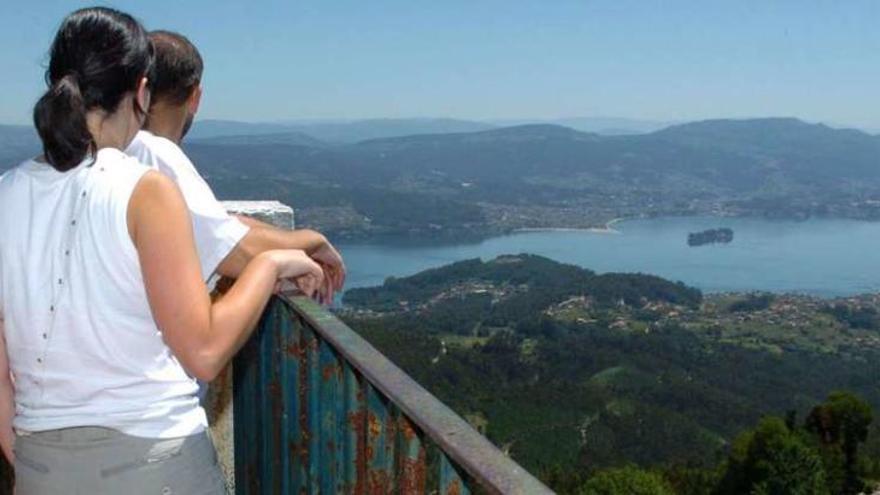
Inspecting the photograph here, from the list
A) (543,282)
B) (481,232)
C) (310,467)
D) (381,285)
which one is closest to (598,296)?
(543,282)

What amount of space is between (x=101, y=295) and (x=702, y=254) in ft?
457

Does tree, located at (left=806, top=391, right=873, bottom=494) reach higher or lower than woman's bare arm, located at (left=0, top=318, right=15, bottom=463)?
lower

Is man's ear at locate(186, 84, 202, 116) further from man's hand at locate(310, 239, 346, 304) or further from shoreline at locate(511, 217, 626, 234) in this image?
shoreline at locate(511, 217, 626, 234)

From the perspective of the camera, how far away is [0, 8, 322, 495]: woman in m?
1.67

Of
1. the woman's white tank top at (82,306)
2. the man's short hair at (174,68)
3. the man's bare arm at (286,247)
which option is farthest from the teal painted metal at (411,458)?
the man's short hair at (174,68)

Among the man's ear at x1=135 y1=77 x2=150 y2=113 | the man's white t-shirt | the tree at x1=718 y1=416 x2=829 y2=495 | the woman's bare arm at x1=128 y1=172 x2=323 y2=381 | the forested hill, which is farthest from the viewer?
the forested hill

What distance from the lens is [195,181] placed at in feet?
7.15

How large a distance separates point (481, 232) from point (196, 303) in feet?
502

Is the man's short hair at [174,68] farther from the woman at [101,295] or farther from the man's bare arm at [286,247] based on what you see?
the woman at [101,295]

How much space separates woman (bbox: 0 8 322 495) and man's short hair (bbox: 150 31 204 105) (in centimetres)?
54

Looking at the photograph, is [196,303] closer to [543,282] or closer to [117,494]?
[117,494]

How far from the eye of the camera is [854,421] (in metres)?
39.3

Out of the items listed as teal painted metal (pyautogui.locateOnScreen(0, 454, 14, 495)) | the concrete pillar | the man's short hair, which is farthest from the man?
teal painted metal (pyautogui.locateOnScreen(0, 454, 14, 495))

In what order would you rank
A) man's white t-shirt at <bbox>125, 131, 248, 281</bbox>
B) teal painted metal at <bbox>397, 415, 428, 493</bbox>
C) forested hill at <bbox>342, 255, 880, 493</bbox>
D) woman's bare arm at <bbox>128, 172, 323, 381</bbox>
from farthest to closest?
1. forested hill at <bbox>342, 255, 880, 493</bbox>
2. man's white t-shirt at <bbox>125, 131, 248, 281</bbox>
3. woman's bare arm at <bbox>128, 172, 323, 381</bbox>
4. teal painted metal at <bbox>397, 415, 428, 493</bbox>
